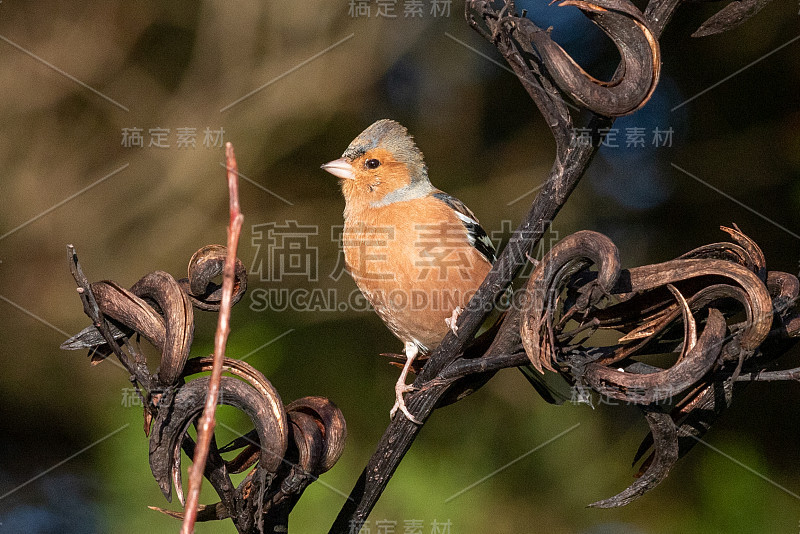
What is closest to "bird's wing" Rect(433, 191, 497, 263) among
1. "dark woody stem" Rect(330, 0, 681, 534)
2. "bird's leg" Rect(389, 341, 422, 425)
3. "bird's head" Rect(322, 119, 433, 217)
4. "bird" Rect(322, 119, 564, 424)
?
"bird" Rect(322, 119, 564, 424)

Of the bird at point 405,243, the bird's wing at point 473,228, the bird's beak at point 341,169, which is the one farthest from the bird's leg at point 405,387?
the bird's beak at point 341,169

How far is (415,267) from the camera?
309cm

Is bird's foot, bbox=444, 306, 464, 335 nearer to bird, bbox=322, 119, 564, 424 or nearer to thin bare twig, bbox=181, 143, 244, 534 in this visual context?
bird, bbox=322, 119, 564, 424

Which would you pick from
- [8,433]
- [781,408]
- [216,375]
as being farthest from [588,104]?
[8,433]

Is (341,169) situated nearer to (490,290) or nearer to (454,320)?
(454,320)

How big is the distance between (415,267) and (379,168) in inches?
27.4

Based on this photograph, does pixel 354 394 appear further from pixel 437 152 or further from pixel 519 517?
pixel 437 152

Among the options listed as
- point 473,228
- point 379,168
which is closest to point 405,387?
point 473,228

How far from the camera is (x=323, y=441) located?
183 centimetres

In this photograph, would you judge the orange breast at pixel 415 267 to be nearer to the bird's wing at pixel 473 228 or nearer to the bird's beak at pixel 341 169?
the bird's wing at pixel 473 228

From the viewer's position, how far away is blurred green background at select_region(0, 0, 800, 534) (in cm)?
405

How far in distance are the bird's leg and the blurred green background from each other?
828mm

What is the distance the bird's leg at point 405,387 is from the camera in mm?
1972

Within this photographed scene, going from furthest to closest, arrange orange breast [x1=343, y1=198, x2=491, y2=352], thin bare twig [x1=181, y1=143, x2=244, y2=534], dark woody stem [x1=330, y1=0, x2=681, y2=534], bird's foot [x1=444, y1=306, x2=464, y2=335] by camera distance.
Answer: orange breast [x1=343, y1=198, x2=491, y2=352]
bird's foot [x1=444, y1=306, x2=464, y2=335]
dark woody stem [x1=330, y1=0, x2=681, y2=534]
thin bare twig [x1=181, y1=143, x2=244, y2=534]
